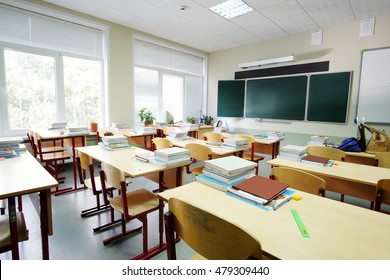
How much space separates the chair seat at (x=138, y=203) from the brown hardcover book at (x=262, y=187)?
0.83 m

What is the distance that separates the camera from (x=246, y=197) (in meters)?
1.25

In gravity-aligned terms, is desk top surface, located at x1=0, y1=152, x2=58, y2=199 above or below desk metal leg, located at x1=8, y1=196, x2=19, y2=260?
above

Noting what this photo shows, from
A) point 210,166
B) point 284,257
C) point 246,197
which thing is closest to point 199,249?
point 284,257

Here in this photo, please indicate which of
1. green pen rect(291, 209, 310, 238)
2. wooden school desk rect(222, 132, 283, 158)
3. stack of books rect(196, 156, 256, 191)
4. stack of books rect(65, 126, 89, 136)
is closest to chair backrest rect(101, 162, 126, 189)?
stack of books rect(196, 156, 256, 191)

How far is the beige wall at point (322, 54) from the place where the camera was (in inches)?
168

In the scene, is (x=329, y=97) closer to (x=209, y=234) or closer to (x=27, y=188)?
(x=209, y=234)

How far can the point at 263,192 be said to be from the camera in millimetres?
1256

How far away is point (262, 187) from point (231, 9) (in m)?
3.80

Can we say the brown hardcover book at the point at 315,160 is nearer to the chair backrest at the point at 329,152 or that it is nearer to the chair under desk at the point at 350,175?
the chair under desk at the point at 350,175

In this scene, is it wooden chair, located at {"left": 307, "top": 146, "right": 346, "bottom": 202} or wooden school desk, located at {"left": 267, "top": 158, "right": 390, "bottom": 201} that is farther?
wooden chair, located at {"left": 307, "top": 146, "right": 346, "bottom": 202}

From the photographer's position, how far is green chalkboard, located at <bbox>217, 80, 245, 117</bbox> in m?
6.07

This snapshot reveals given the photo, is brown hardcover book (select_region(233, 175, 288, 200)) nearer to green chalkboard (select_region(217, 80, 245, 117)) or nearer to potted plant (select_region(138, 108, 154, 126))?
potted plant (select_region(138, 108, 154, 126))

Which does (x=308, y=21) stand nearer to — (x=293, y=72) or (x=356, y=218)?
(x=293, y=72)

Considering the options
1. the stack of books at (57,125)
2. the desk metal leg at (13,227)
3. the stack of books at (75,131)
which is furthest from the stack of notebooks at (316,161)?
the stack of books at (57,125)
